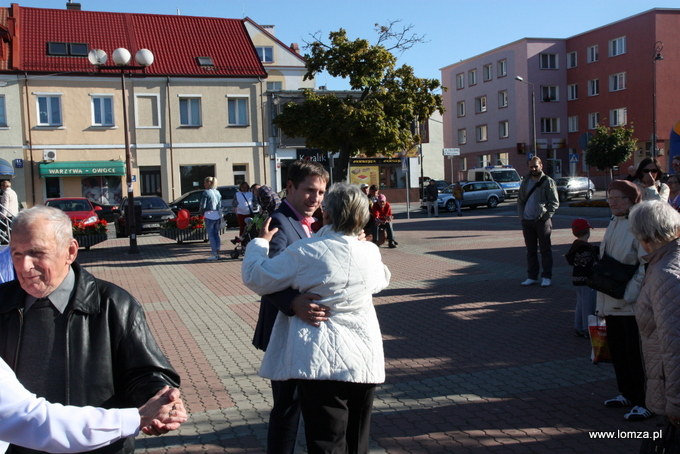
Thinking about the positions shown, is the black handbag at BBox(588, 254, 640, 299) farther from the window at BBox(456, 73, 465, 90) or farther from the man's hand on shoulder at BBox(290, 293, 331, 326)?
the window at BBox(456, 73, 465, 90)

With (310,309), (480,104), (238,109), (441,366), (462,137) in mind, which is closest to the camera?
(310,309)

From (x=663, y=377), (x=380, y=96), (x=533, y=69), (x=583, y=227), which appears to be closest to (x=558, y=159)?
(x=533, y=69)

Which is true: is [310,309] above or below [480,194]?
below

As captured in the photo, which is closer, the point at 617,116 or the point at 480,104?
the point at 617,116

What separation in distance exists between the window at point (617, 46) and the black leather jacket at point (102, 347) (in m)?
49.9

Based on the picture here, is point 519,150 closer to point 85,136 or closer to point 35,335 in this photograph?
point 85,136

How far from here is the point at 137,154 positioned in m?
33.0

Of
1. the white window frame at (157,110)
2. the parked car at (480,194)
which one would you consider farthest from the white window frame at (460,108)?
the white window frame at (157,110)

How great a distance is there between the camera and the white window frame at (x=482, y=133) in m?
55.1

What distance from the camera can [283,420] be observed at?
3436mm

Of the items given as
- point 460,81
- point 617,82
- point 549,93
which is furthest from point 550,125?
point 460,81

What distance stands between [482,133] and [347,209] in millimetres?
54872

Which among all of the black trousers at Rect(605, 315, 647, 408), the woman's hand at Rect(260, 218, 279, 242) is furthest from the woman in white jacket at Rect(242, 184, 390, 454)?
the black trousers at Rect(605, 315, 647, 408)

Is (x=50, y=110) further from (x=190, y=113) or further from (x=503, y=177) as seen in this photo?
(x=503, y=177)
